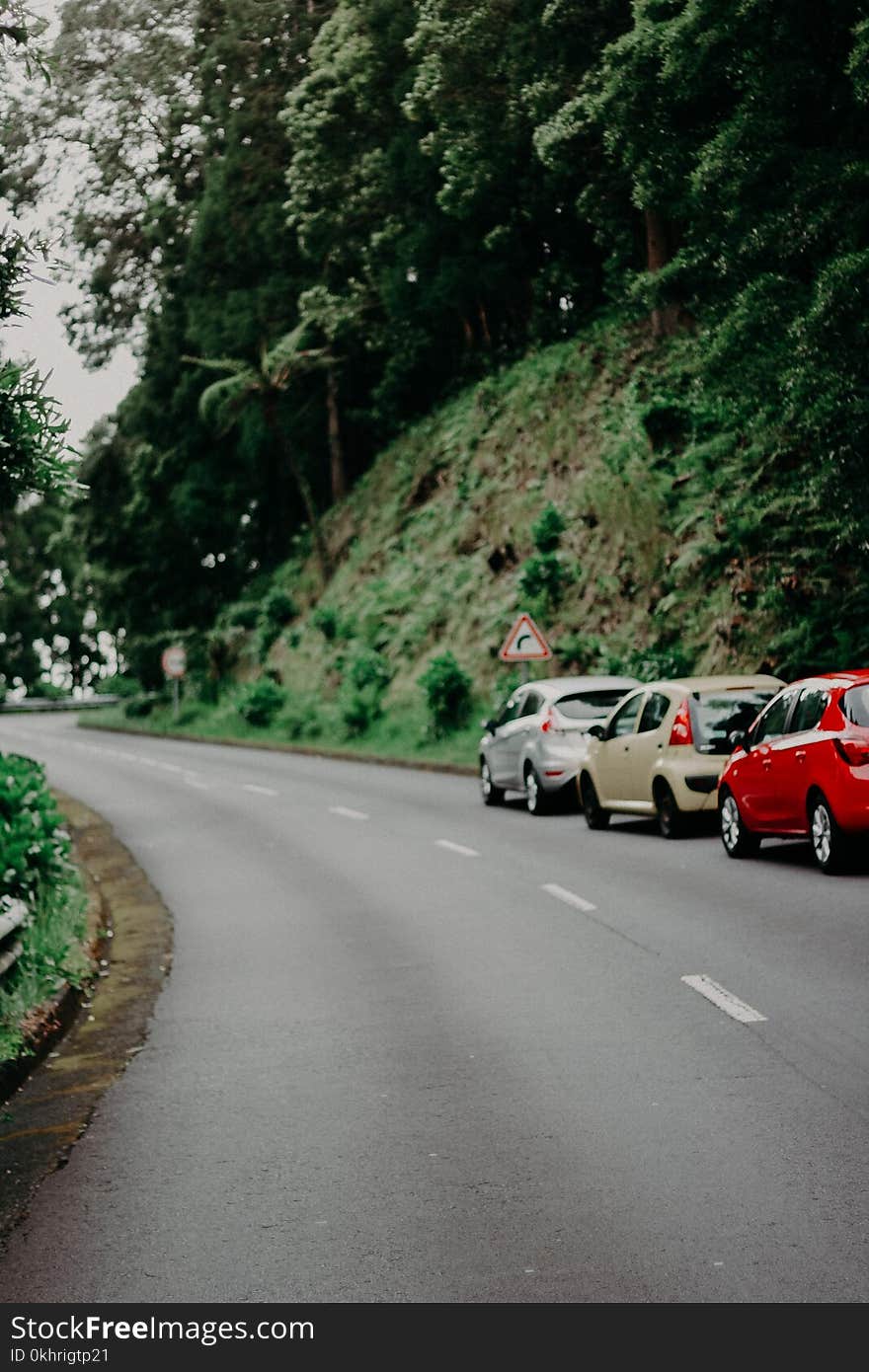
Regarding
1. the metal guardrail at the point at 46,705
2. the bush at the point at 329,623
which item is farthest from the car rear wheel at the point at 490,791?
the metal guardrail at the point at 46,705

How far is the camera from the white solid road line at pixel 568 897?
12.6 m

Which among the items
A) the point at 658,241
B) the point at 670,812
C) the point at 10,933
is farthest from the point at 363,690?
the point at 10,933

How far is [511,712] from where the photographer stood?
73.5 feet

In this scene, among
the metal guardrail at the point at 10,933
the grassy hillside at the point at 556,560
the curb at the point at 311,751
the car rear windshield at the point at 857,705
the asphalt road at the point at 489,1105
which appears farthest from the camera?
the curb at the point at 311,751

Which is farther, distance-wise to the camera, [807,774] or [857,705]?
[807,774]

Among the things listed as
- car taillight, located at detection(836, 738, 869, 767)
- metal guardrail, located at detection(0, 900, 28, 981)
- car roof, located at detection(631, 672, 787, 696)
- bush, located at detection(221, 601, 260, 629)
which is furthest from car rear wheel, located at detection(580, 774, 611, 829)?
bush, located at detection(221, 601, 260, 629)

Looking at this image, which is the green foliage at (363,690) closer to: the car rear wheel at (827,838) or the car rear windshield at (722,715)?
the car rear windshield at (722,715)

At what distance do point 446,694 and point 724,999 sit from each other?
25613 mm

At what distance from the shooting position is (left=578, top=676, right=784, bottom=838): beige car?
55.0 ft

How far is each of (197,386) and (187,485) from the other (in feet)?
10.6

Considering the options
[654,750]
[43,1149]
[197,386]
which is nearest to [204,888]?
[654,750]

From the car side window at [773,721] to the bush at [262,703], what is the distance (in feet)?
107

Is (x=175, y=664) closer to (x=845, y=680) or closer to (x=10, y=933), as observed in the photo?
(x=845, y=680)

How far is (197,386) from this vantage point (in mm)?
53188
